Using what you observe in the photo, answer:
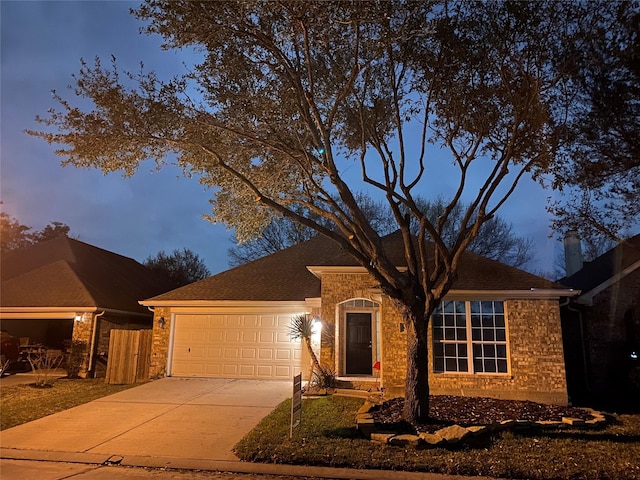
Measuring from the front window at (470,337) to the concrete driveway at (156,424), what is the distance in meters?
4.20

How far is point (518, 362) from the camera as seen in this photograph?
35.0 ft

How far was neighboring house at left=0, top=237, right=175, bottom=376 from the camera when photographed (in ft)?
47.0

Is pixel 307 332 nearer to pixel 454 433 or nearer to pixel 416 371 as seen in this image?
pixel 416 371

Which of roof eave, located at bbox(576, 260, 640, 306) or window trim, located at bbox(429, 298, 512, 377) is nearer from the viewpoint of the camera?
window trim, located at bbox(429, 298, 512, 377)

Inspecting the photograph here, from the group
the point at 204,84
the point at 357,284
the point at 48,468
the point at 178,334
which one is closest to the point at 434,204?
the point at 357,284

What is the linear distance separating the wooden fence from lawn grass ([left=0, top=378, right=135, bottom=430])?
1.56 ft

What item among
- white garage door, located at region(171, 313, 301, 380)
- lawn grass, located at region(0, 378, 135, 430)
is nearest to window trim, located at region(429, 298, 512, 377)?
white garage door, located at region(171, 313, 301, 380)

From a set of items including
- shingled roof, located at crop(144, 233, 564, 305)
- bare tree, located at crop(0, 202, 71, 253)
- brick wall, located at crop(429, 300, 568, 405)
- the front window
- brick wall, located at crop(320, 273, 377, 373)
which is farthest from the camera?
bare tree, located at crop(0, 202, 71, 253)

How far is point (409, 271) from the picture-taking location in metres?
8.32

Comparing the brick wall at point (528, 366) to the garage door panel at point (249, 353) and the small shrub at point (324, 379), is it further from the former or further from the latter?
the garage door panel at point (249, 353)

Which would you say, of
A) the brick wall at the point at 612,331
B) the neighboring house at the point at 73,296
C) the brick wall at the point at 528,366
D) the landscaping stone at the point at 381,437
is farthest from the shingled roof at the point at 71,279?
the brick wall at the point at 612,331

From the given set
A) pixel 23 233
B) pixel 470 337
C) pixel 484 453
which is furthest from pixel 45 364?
pixel 23 233

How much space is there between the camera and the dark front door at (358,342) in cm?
1231

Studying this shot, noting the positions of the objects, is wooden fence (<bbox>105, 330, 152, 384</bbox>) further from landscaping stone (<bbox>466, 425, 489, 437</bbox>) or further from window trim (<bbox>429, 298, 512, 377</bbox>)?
landscaping stone (<bbox>466, 425, 489, 437</bbox>)
